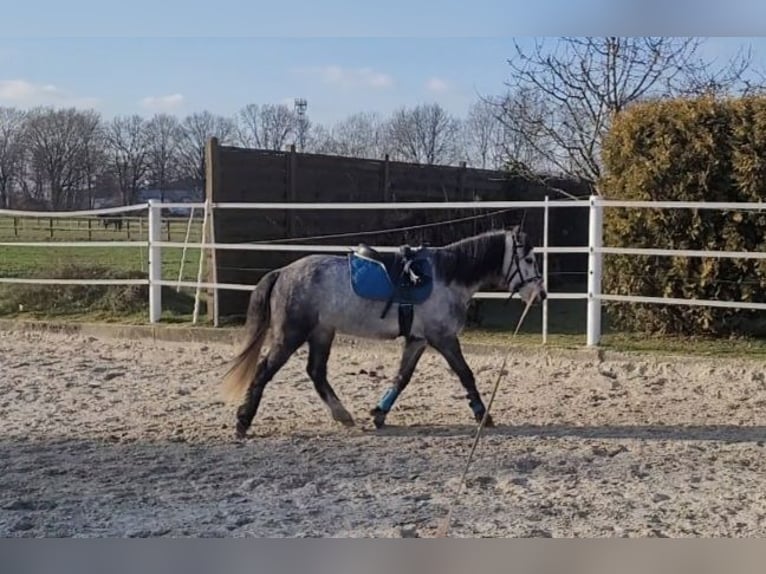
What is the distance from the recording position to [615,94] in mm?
9688

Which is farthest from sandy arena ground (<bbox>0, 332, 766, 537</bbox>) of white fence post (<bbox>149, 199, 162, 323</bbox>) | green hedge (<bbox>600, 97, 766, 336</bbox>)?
white fence post (<bbox>149, 199, 162, 323</bbox>)

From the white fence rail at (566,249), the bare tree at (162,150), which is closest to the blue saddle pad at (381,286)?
the white fence rail at (566,249)

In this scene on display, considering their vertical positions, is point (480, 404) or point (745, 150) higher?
point (745, 150)

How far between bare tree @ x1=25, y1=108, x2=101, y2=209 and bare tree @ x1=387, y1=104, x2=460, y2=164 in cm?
433

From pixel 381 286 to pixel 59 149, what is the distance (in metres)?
8.46

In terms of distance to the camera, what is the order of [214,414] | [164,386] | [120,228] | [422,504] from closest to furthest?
[422,504], [214,414], [164,386], [120,228]

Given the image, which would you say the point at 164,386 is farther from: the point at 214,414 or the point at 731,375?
the point at 731,375

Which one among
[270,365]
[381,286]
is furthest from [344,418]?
[381,286]

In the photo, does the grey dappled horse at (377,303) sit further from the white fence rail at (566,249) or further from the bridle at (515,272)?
the white fence rail at (566,249)

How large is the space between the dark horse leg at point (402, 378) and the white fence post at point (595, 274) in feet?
8.85

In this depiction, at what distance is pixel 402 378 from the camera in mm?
4965

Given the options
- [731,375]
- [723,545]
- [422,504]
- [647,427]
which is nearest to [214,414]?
[422,504]

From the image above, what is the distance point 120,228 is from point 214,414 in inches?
320

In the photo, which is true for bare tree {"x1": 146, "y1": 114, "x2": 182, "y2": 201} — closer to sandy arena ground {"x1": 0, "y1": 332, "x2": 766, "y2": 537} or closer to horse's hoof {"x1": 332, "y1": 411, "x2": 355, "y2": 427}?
sandy arena ground {"x1": 0, "y1": 332, "x2": 766, "y2": 537}
